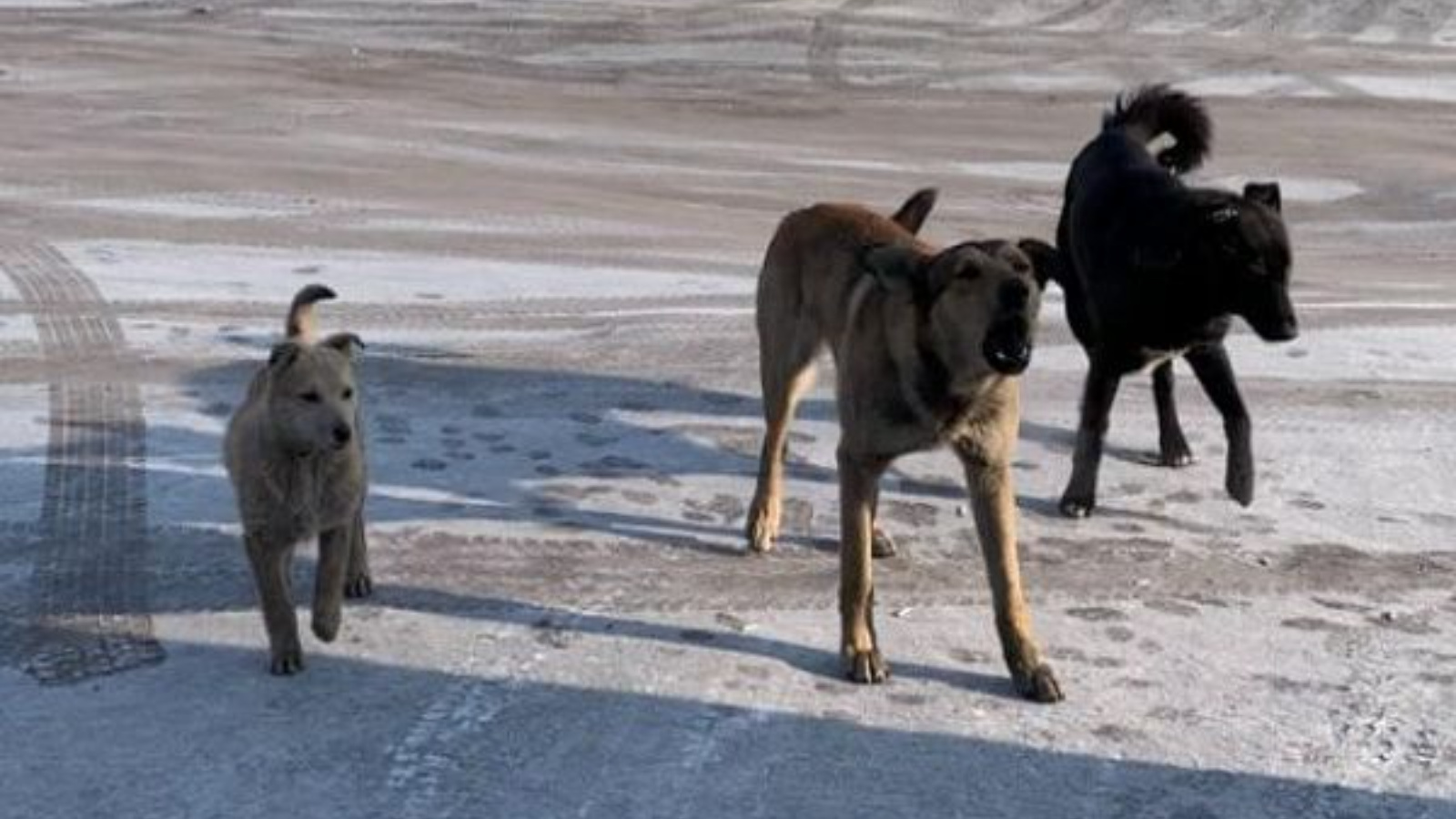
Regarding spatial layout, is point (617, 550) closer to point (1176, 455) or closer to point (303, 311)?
point (303, 311)

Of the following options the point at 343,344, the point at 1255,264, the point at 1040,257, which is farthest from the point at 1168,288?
the point at 343,344

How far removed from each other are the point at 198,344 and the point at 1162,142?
14.6 ft

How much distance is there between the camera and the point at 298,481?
5.01 m

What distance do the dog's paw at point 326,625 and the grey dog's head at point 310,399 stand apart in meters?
0.43

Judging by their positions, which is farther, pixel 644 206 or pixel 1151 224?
pixel 644 206

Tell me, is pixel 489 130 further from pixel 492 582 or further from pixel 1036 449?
pixel 492 582

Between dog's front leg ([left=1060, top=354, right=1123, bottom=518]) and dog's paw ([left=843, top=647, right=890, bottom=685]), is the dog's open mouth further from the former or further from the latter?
dog's front leg ([left=1060, top=354, right=1123, bottom=518])

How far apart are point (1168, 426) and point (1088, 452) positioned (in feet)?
2.29

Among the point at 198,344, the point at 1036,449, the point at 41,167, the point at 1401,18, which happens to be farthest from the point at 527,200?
the point at 1401,18

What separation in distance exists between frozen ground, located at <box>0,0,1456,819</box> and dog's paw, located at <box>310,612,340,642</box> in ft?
0.19

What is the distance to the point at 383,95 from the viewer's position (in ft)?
65.4

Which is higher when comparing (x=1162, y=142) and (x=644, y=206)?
(x=1162, y=142)

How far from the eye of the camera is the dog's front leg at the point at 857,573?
5.04 metres

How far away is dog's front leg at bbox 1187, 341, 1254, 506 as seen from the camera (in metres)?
6.50
